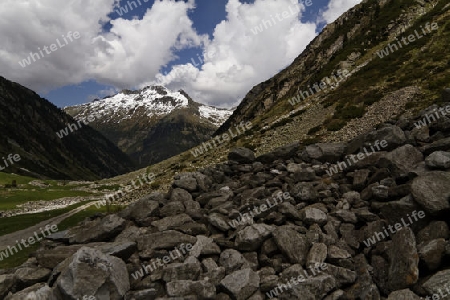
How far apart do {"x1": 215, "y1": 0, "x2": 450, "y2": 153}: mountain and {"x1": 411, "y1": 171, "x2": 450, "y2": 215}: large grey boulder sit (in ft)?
103

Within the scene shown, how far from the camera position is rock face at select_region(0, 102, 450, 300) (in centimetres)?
1338

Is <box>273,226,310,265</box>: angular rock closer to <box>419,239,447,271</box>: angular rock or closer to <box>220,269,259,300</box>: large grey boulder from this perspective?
<box>220,269,259,300</box>: large grey boulder

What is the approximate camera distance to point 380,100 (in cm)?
5403

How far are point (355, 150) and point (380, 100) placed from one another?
114ft

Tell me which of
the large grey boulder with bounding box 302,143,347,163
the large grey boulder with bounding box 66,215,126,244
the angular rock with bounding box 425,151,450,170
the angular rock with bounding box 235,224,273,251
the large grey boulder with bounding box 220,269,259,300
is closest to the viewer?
the large grey boulder with bounding box 220,269,259,300

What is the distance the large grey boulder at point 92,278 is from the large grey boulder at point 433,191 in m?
A: 14.6

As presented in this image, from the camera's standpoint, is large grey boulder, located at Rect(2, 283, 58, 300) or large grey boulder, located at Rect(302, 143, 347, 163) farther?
large grey boulder, located at Rect(302, 143, 347, 163)

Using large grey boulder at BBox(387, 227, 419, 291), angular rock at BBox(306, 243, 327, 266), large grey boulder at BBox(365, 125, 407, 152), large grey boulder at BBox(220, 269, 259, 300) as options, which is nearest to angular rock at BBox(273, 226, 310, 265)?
angular rock at BBox(306, 243, 327, 266)

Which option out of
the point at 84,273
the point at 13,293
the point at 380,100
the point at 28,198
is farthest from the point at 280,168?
the point at 28,198

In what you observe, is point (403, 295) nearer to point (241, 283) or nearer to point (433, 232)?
point (433, 232)

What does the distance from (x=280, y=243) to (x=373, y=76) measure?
219ft

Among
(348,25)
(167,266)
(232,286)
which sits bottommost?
(232,286)

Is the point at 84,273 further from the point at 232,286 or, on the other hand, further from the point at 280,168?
the point at 280,168

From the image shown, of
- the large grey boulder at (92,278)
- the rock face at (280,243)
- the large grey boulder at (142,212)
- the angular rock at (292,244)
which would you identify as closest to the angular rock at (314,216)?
the rock face at (280,243)
